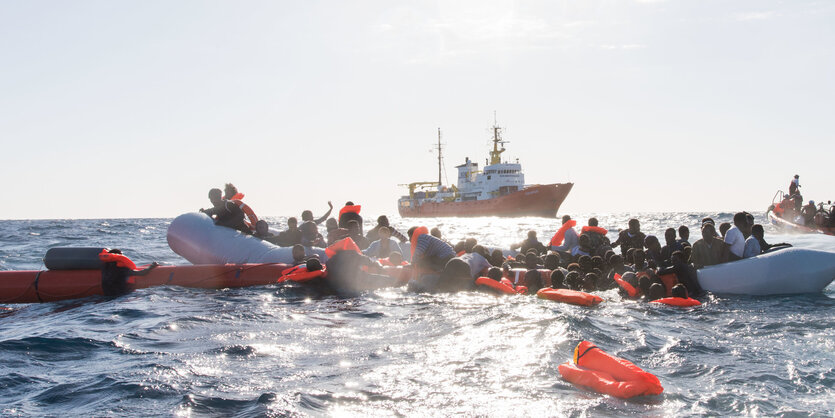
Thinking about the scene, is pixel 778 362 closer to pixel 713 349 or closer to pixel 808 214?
pixel 713 349

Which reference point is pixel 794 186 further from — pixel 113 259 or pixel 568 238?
A: pixel 113 259

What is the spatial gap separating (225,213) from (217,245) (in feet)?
2.37

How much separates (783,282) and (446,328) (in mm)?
6158

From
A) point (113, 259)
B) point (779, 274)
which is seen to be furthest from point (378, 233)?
point (779, 274)

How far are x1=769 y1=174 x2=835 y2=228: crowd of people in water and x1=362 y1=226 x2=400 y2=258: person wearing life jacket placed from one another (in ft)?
71.5

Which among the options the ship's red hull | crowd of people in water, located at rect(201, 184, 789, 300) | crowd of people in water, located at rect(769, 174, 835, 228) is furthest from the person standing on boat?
the ship's red hull

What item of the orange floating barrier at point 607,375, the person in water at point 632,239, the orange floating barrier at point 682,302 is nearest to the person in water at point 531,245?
the person in water at point 632,239

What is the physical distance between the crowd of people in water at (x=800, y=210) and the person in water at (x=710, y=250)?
18.4 metres

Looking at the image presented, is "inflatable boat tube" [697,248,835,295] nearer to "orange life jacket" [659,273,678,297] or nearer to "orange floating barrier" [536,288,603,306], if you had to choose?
"orange life jacket" [659,273,678,297]

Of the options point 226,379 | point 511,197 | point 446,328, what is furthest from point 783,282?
point 511,197

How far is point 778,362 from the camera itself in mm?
5449

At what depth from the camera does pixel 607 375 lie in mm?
4602

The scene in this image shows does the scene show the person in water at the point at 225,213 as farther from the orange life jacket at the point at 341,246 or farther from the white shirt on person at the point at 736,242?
the white shirt on person at the point at 736,242

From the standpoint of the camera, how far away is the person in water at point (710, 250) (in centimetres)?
980
